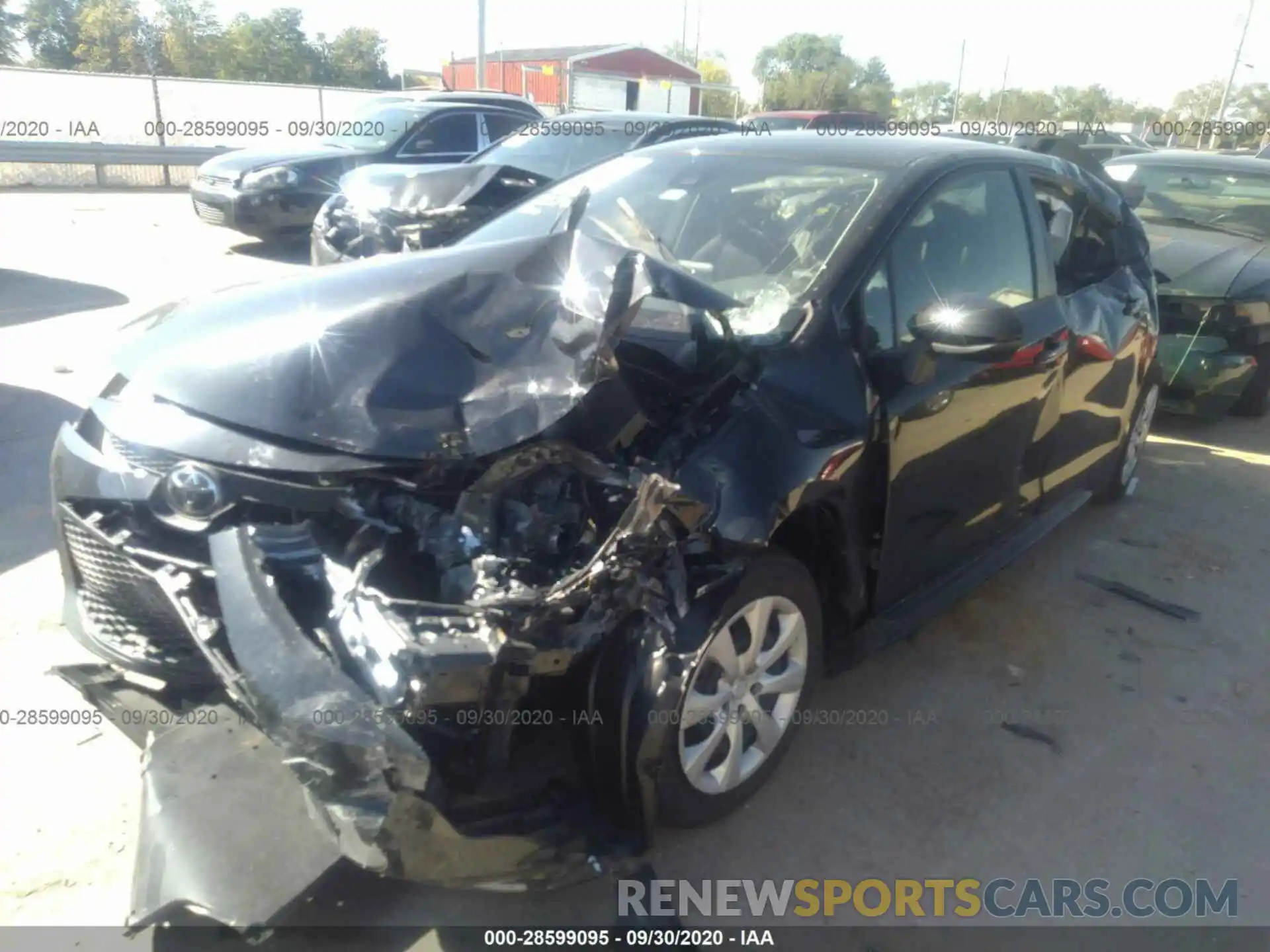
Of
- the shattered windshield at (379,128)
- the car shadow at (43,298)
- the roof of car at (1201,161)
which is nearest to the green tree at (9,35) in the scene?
the shattered windshield at (379,128)

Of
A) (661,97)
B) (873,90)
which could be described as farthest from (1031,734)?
(873,90)

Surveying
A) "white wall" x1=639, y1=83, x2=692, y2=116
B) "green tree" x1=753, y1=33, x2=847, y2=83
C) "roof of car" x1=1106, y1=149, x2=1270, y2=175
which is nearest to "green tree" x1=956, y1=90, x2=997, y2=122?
"green tree" x1=753, y1=33, x2=847, y2=83

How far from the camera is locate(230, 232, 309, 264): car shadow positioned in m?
10.9

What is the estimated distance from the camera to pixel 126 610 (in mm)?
2648

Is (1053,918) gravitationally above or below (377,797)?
below

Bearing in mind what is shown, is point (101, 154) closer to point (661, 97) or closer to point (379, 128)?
point (379, 128)

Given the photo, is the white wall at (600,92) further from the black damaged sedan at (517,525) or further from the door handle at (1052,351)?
the black damaged sedan at (517,525)

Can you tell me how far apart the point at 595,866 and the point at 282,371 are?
1494 millimetres

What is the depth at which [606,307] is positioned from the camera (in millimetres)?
2537

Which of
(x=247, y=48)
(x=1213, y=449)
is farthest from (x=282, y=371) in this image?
(x=247, y=48)

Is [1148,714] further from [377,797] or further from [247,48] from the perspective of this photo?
[247,48]

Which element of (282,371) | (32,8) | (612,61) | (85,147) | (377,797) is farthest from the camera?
(32,8)

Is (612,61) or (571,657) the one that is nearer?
(571,657)

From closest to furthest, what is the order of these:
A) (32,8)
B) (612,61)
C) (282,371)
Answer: (282,371) < (612,61) < (32,8)
